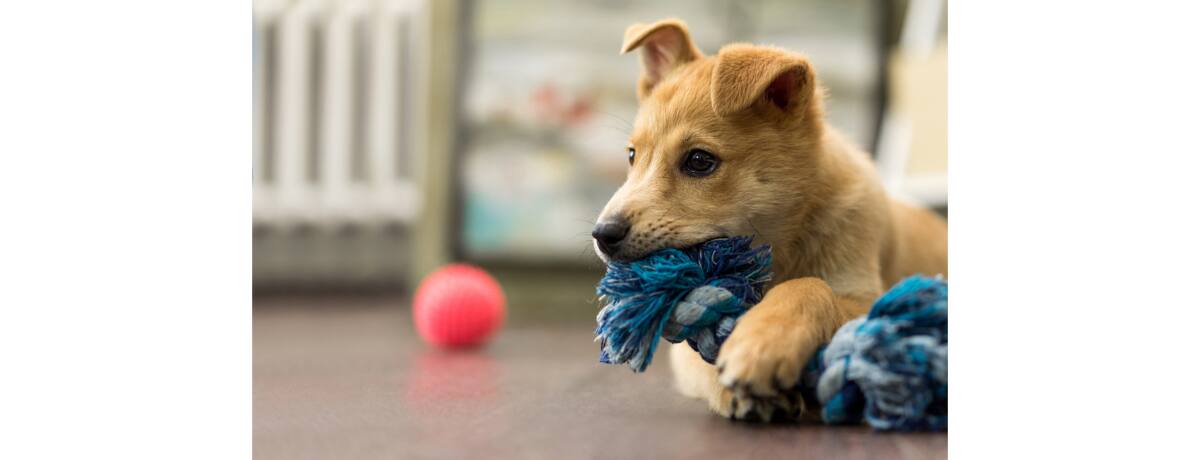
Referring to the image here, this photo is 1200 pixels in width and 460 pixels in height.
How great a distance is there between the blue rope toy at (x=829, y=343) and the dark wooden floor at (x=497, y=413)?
0.05 m

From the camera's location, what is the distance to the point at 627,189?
168 cm

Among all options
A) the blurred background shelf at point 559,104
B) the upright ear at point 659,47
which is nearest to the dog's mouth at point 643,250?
the upright ear at point 659,47

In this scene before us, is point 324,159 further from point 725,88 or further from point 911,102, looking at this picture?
point 725,88

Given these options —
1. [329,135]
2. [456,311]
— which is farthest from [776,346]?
[329,135]

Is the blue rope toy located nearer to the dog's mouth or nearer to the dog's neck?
the dog's mouth

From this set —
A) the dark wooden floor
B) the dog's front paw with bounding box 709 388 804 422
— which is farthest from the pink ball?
the dog's front paw with bounding box 709 388 804 422

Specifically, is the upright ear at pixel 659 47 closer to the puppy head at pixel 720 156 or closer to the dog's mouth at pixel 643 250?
the puppy head at pixel 720 156

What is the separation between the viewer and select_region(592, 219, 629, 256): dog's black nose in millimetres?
1556

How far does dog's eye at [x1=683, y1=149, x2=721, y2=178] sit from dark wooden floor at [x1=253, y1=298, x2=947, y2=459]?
431mm

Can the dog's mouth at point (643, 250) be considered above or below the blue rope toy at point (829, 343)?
above

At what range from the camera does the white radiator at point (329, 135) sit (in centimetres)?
547

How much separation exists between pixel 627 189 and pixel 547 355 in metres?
1.13
